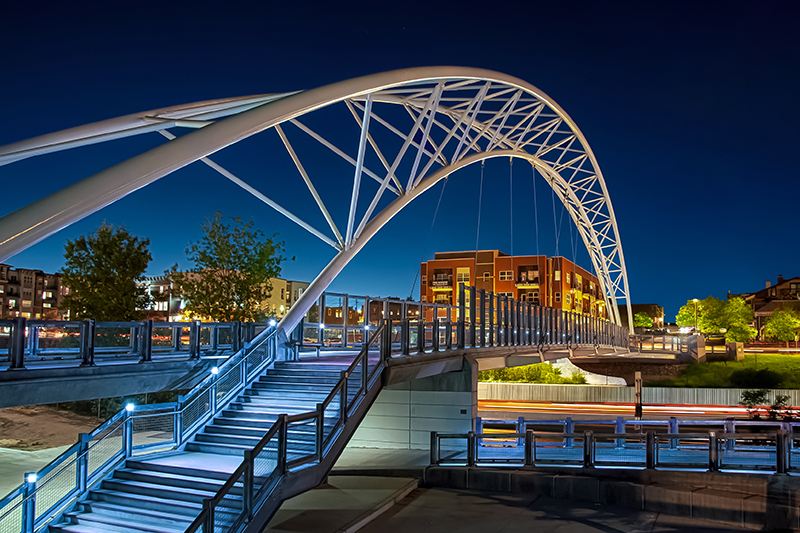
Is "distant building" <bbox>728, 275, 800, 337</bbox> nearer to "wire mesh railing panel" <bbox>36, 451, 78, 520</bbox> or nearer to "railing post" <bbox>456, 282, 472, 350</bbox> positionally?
"railing post" <bbox>456, 282, 472, 350</bbox>

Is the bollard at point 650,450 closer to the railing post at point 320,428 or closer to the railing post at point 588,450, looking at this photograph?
the railing post at point 588,450

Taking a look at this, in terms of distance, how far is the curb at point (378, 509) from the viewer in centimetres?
1299

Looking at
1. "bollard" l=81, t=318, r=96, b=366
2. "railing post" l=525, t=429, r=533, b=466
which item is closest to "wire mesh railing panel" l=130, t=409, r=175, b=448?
"bollard" l=81, t=318, r=96, b=366

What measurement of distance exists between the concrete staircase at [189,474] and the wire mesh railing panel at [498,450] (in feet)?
18.7

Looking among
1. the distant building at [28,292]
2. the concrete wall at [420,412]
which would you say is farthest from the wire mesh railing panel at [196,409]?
the distant building at [28,292]

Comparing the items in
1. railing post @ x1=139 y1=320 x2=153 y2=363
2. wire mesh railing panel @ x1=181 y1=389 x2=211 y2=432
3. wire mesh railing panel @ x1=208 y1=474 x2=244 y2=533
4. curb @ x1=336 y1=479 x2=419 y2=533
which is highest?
railing post @ x1=139 y1=320 x2=153 y2=363

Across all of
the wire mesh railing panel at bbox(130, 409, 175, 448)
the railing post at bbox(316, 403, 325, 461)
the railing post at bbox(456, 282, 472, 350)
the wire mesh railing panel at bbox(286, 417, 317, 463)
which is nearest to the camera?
the wire mesh railing panel at bbox(286, 417, 317, 463)

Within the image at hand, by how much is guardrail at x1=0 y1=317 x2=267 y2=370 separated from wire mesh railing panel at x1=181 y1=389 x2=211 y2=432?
1.86 meters

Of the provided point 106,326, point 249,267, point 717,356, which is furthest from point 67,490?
point 717,356

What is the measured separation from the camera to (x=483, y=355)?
22.6m

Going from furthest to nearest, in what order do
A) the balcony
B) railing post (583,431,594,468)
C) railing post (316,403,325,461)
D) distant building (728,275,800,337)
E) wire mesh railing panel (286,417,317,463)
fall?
distant building (728,275,800,337), the balcony, railing post (583,431,594,468), railing post (316,403,325,461), wire mesh railing panel (286,417,317,463)

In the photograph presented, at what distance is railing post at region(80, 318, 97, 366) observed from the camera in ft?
42.1

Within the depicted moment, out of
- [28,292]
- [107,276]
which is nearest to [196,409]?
[107,276]

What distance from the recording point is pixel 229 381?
14.3 metres
